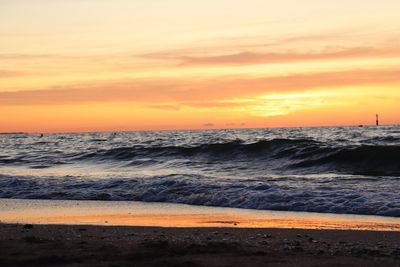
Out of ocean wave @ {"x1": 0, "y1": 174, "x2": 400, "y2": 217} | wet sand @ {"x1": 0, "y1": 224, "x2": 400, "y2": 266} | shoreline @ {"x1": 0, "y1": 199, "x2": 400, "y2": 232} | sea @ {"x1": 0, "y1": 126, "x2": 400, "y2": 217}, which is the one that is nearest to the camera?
wet sand @ {"x1": 0, "y1": 224, "x2": 400, "y2": 266}

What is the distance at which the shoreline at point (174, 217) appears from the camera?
10.4m

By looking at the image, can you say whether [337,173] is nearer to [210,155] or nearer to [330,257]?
[210,155]

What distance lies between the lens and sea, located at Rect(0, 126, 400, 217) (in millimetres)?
13398

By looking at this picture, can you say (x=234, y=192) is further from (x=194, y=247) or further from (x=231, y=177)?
(x=194, y=247)

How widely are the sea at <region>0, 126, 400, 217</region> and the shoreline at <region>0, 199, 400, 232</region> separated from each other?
76 centimetres

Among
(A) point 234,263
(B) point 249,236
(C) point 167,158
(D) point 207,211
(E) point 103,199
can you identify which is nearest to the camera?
(A) point 234,263

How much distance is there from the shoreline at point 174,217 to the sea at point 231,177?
76 cm

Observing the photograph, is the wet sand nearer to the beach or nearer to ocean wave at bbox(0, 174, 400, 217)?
the beach

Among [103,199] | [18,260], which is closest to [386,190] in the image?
[103,199]

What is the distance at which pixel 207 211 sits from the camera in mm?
12742

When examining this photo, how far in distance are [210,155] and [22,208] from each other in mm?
17744

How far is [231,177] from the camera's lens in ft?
65.4

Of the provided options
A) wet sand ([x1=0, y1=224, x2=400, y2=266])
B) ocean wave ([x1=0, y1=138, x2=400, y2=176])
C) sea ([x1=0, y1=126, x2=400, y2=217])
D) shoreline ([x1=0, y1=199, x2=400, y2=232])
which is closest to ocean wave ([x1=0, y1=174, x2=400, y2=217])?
sea ([x1=0, y1=126, x2=400, y2=217])

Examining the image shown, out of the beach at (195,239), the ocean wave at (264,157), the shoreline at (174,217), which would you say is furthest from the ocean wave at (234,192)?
the ocean wave at (264,157)
